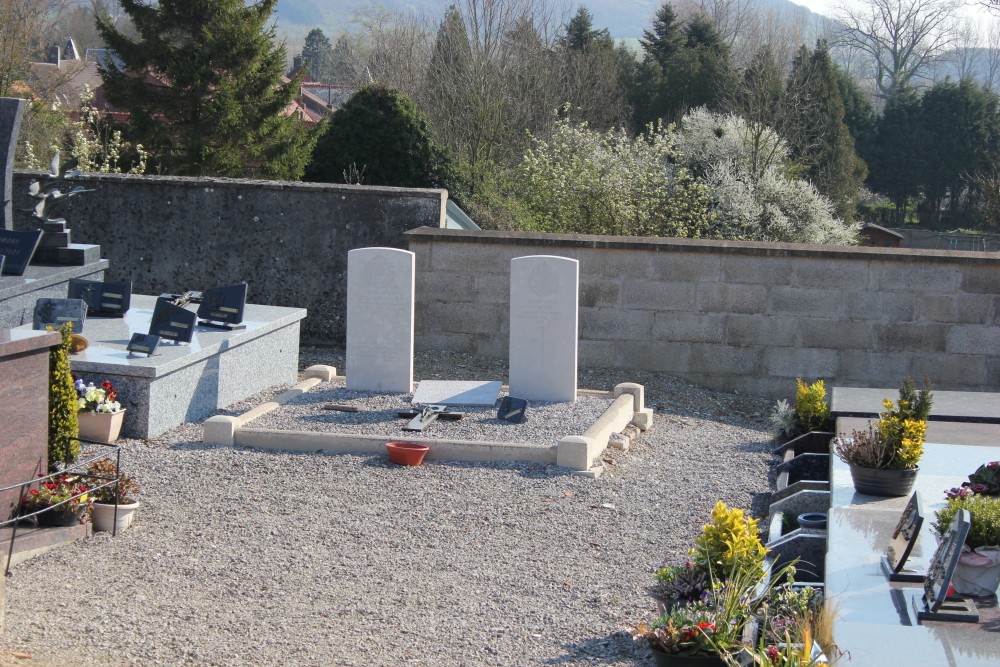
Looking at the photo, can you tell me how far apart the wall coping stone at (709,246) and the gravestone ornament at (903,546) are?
19.2 ft


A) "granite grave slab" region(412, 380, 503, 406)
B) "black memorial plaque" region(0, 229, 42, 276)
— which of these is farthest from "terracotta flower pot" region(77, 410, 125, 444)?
"black memorial plaque" region(0, 229, 42, 276)

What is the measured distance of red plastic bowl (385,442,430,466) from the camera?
7547 mm

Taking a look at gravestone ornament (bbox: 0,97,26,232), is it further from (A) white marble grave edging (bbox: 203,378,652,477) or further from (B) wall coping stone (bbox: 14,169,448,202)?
(A) white marble grave edging (bbox: 203,378,652,477)

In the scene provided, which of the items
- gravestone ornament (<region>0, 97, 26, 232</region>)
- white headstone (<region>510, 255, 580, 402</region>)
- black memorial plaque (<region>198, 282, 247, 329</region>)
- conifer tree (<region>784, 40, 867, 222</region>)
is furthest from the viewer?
conifer tree (<region>784, 40, 867, 222</region>)

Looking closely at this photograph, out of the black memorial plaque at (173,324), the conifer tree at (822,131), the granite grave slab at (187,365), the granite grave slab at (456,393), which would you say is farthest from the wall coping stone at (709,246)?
the conifer tree at (822,131)

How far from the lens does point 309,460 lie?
7.61m

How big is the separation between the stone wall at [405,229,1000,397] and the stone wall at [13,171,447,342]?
3.35 ft

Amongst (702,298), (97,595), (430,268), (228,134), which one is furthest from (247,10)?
(97,595)

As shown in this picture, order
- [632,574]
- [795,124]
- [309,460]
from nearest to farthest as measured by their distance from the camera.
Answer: [632,574] < [309,460] < [795,124]

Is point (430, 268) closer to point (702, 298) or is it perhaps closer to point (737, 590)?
point (702, 298)

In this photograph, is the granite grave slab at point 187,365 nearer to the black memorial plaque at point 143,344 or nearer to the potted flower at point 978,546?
the black memorial plaque at point 143,344

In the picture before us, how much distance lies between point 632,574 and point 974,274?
6.71 metres

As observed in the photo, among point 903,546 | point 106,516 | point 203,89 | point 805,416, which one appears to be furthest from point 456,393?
point 203,89

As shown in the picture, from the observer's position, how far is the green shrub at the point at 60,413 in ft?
20.9
